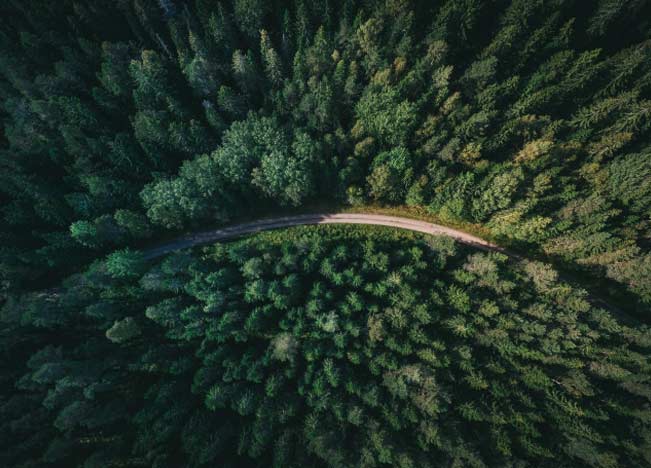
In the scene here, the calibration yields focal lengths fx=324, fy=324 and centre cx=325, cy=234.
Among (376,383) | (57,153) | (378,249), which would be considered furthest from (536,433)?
(57,153)

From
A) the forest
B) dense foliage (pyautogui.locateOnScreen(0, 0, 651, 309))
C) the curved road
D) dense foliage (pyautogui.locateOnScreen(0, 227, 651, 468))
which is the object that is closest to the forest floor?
the curved road

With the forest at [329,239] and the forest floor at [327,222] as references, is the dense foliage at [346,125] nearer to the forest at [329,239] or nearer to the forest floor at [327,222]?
the forest at [329,239]

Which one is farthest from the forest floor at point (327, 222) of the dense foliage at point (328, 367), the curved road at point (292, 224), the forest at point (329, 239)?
the dense foliage at point (328, 367)

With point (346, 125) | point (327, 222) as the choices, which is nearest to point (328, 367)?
point (327, 222)

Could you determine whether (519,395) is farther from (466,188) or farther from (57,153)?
(57,153)

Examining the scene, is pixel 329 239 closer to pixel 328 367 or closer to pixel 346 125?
pixel 328 367
